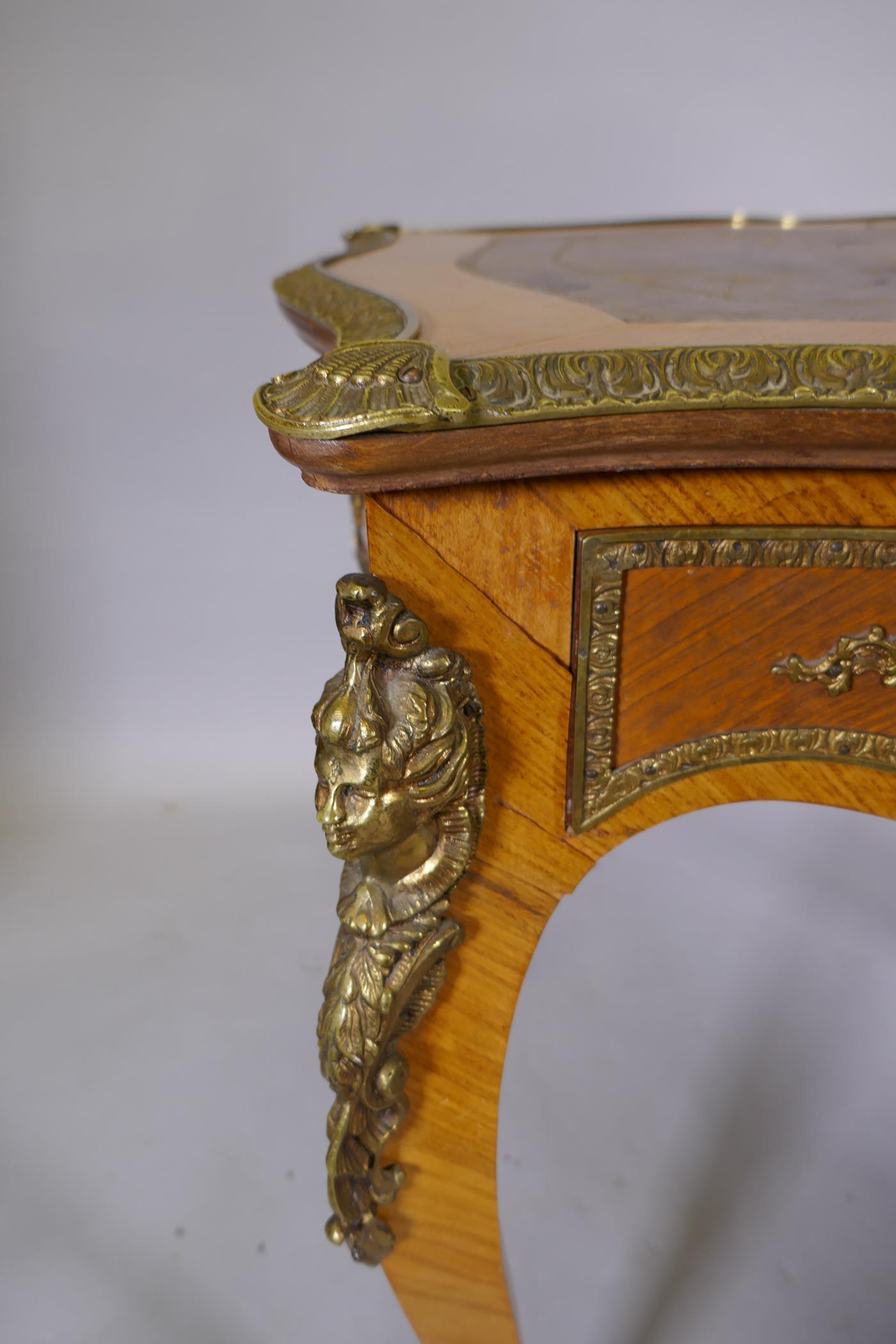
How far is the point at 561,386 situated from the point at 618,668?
0.14m

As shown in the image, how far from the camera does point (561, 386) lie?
52 cm

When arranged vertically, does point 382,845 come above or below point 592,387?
below

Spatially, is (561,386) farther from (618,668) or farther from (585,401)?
(618,668)

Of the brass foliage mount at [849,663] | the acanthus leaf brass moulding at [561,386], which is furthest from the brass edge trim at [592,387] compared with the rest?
the brass foliage mount at [849,663]


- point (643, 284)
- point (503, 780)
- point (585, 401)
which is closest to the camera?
point (585, 401)

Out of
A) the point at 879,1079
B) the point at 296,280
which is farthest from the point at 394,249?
the point at 879,1079

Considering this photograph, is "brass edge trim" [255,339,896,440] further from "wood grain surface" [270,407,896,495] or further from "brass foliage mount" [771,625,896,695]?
"brass foliage mount" [771,625,896,695]

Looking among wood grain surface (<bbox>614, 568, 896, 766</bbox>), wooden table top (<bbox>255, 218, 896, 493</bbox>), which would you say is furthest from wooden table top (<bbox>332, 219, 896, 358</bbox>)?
wood grain surface (<bbox>614, 568, 896, 766</bbox>)

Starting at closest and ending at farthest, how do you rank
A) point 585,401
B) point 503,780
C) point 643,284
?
point 585,401 → point 503,780 → point 643,284

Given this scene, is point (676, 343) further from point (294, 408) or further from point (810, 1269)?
point (810, 1269)

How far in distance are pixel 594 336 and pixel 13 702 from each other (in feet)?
5.06

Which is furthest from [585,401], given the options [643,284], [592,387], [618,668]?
[643,284]

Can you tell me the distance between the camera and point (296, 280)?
1015 mm

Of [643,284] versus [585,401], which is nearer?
[585,401]
